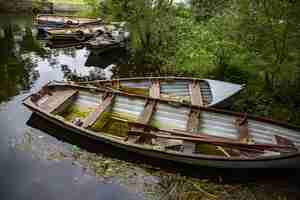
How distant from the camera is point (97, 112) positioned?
8.66 metres

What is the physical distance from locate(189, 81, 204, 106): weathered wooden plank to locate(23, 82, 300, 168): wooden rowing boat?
766mm

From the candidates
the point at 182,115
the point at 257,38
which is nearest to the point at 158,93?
the point at 182,115

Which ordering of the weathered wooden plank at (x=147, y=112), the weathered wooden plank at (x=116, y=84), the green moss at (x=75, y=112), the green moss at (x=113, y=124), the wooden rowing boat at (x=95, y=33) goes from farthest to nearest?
the wooden rowing boat at (x=95, y=33)
the weathered wooden plank at (x=116, y=84)
the green moss at (x=75, y=112)
the green moss at (x=113, y=124)
the weathered wooden plank at (x=147, y=112)

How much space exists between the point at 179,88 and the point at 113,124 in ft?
9.20

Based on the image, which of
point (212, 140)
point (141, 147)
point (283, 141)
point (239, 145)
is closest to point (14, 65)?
point (141, 147)

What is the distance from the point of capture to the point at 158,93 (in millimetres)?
9969

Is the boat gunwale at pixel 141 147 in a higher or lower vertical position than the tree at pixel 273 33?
lower

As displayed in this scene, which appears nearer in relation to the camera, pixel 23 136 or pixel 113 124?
pixel 23 136

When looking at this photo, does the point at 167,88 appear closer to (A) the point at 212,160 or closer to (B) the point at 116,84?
(B) the point at 116,84

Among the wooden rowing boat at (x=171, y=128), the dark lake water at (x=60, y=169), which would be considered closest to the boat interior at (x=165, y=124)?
the wooden rowing boat at (x=171, y=128)

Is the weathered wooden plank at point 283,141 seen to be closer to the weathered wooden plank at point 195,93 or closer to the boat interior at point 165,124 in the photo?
the boat interior at point 165,124

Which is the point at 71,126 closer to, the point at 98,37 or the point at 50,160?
the point at 50,160

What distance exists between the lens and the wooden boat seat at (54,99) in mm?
9027

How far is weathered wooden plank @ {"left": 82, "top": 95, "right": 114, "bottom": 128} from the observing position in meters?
8.21
